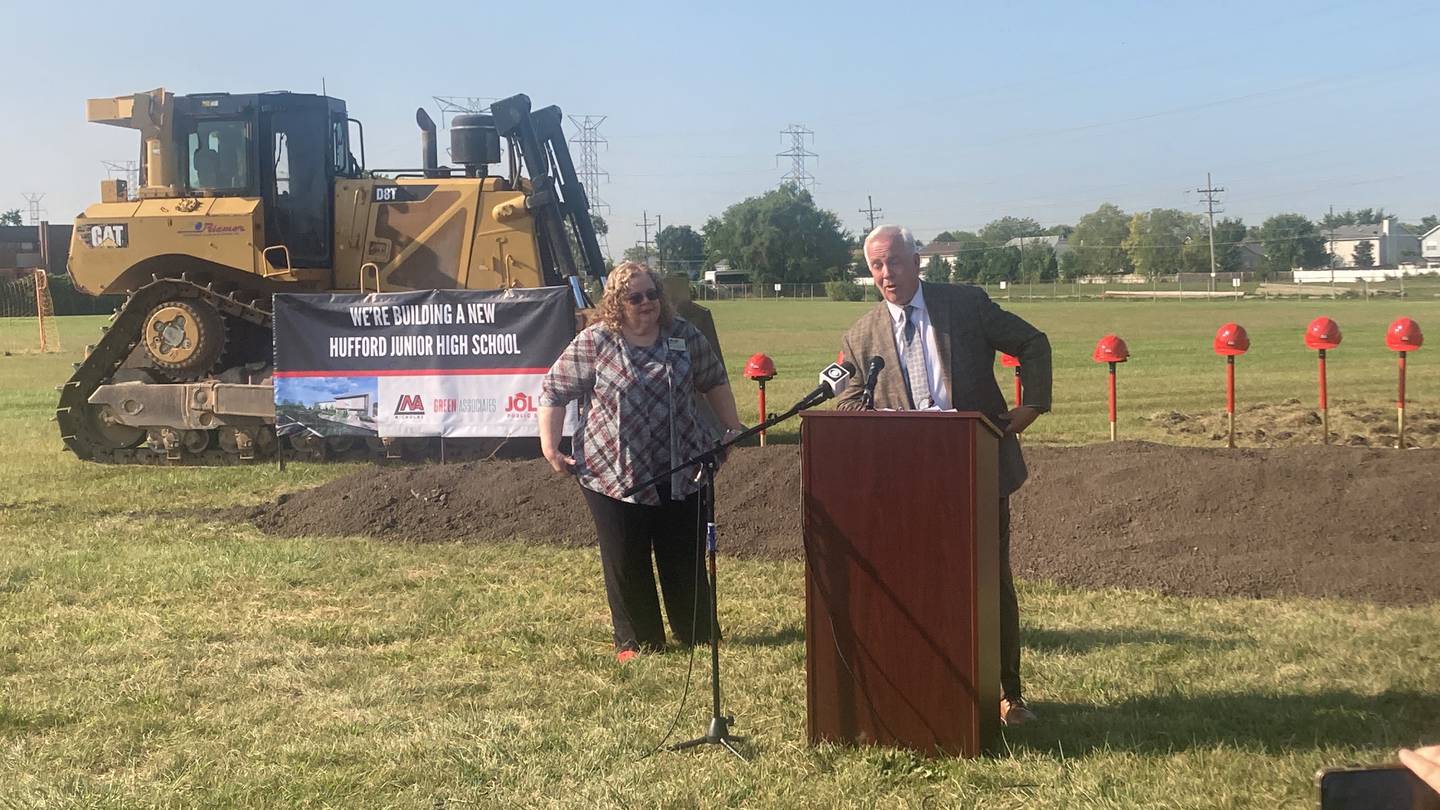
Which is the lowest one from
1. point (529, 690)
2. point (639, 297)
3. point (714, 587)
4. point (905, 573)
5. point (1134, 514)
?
point (529, 690)

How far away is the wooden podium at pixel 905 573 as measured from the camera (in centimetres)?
452

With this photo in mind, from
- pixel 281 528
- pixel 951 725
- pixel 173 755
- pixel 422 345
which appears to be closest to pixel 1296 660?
pixel 951 725

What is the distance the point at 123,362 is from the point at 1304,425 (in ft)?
42.7

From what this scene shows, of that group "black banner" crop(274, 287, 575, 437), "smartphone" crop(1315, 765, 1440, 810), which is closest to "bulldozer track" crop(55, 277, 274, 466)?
"black banner" crop(274, 287, 575, 437)

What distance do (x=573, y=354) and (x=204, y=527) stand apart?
5313mm

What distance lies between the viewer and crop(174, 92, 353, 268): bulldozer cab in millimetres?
14039

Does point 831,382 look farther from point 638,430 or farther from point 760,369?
point 760,369

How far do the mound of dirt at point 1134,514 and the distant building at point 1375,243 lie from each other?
129782 millimetres

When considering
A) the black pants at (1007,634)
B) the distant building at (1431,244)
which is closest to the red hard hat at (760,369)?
the black pants at (1007,634)

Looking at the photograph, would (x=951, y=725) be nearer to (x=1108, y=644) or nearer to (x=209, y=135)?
(x=1108, y=644)

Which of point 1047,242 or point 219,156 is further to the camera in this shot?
point 1047,242

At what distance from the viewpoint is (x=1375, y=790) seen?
1.92 metres

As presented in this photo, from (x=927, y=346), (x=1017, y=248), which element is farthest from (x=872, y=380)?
(x=1017, y=248)

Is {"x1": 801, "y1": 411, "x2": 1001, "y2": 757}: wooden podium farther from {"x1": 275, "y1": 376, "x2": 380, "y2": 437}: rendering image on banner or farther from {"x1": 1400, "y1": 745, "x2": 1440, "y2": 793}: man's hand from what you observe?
{"x1": 275, "y1": 376, "x2": 380, "y2": 437}: rendering image on banner
